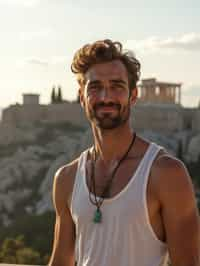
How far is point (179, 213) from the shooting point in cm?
162

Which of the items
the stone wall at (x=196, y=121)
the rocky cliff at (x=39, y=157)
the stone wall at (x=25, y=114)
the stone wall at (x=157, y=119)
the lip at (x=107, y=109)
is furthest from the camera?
the stone wall at (x=25, y=114)

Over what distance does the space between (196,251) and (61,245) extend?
0.49 meters

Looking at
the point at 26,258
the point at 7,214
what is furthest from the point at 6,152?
the point at 26,258

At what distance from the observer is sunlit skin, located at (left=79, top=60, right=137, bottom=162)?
1748 millimetres

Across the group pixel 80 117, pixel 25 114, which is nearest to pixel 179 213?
pixel 80 117

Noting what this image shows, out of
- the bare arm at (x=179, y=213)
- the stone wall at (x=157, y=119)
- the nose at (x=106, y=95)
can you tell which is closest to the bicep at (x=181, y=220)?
the bare arm at (x=179, y=213)

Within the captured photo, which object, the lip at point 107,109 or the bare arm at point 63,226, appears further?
the bare arm at point 63,226

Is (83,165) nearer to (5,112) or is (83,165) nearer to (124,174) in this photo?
(124,174)

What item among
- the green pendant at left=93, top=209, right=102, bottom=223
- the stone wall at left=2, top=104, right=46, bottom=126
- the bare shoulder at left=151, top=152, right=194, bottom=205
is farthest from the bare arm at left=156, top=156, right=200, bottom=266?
the stone wall at left=2, top=104, right=46, bottom=126

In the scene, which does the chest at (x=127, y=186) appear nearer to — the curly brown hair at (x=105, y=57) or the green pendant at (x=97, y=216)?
the green pendant at (x=97, y=216)

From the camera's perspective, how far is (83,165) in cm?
189

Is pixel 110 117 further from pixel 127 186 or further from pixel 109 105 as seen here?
pixel 127 186

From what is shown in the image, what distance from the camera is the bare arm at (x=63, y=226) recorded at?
6.22 ft

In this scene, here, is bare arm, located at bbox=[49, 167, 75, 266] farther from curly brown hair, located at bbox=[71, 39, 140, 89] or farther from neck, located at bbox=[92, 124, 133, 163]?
curly brown hair, located at bbox=[71, 39, 140, 89]
